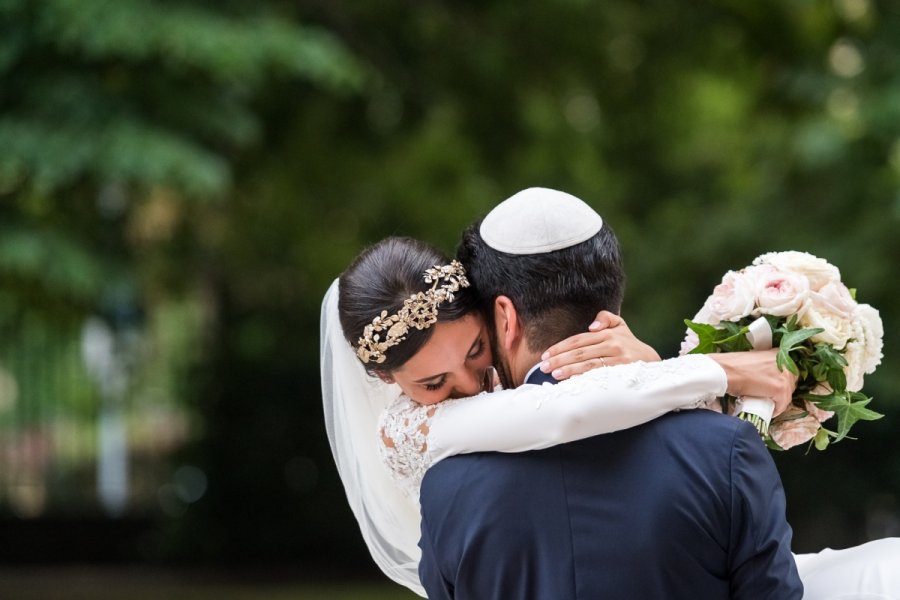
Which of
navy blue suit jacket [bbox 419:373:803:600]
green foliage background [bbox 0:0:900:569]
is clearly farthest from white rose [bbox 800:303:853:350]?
green foliage background [bbox 0:0:900:569]

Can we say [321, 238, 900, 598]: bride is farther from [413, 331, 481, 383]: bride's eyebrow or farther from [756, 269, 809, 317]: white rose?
[756, 269, 809, 317]: white rose

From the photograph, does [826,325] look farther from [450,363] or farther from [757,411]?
[450,363]

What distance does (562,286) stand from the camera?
222 cm

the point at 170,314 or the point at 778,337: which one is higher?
the point at 170,314

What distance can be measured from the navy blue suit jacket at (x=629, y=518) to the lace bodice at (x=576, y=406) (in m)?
0.04

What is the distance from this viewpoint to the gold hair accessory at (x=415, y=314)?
7.63 ft

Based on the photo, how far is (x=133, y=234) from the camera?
25.3 feet

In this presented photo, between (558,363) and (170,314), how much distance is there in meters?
Result: 9.15

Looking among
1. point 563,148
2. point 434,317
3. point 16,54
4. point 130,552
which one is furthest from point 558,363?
point 130,552

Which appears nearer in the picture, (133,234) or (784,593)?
(784,593)

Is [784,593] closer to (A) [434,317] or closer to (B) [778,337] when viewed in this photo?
(B) [778,337]

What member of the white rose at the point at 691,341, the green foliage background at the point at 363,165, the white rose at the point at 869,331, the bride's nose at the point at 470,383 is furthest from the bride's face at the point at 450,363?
the green foliage background at the point at 363,165

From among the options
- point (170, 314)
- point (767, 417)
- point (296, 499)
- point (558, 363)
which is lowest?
point (296, 499)

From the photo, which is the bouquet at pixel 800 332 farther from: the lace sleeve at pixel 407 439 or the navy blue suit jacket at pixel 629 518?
the lace sleeve at pixel 407 439
